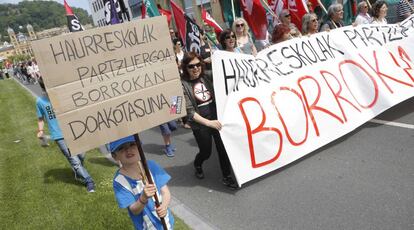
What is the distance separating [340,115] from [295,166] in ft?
3.12

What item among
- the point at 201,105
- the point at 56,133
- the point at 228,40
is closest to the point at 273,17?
the point at 228,40

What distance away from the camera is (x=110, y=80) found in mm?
2211

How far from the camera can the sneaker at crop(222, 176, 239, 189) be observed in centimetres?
431

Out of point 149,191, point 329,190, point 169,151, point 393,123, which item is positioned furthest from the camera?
point 169,151

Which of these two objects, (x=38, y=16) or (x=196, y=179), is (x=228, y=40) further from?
(x=38, y=16)

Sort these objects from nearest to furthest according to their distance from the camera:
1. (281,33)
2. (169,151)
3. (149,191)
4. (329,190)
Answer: (149,191)
(329,190)
(281,33)
(169,151)

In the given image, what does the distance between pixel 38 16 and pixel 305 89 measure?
477 ft

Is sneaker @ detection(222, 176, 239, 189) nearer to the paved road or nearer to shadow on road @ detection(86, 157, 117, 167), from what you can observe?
the paved road

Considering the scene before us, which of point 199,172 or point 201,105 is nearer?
point 201,105

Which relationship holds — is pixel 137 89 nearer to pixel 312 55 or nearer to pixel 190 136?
pixel 312 55

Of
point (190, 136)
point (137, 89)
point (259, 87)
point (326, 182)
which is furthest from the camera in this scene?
point (190, 136)

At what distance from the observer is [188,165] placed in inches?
215

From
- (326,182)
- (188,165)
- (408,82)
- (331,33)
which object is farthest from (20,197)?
(408,82)

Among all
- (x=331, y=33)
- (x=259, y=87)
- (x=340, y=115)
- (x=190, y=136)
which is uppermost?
(x=331, y=33)
